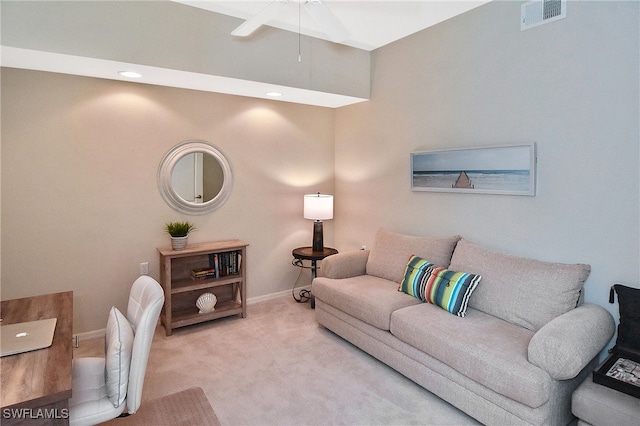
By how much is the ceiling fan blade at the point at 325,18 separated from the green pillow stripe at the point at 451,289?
6.23 feet

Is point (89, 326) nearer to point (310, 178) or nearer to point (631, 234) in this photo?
point (310, 178)

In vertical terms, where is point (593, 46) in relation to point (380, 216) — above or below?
above

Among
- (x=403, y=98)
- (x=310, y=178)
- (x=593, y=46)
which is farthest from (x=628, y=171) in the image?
(x=310, y=178)

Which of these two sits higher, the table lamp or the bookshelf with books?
the table lamp

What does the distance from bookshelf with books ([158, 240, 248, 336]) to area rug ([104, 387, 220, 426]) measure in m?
1.18

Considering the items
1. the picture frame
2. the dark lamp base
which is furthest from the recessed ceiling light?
the picture frame

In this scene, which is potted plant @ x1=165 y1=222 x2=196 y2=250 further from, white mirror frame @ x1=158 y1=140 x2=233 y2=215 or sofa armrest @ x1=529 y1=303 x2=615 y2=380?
sofa armrest @ x1=529 y1=303 x2=615 y2=380

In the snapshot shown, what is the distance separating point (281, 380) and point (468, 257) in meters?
1.65

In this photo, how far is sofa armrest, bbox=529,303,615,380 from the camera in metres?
1.84

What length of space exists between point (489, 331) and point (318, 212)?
217 cm

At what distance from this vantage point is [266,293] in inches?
169

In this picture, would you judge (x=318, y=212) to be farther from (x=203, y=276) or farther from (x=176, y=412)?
(x=176, y=412)

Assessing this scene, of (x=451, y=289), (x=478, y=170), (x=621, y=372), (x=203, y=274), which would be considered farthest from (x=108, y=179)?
(x=621, y=372)

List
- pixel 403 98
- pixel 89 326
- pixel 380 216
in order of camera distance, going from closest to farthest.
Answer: pixel 89 326 → pixel 403 98 → pixel 380 216
